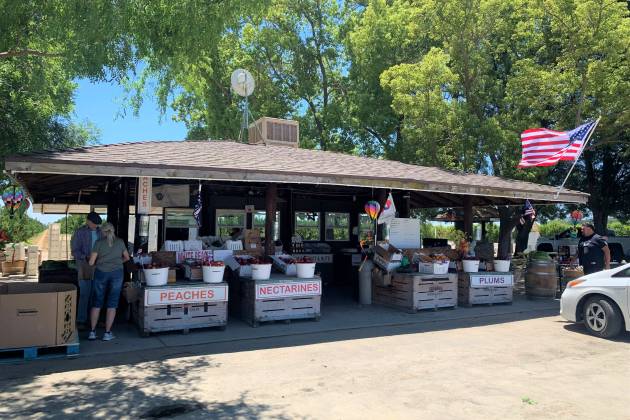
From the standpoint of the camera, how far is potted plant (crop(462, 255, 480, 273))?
1093 centimetres

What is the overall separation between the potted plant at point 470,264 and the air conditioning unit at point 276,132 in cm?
650

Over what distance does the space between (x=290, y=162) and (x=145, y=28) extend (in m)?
3.60

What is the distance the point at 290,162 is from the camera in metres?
9.65

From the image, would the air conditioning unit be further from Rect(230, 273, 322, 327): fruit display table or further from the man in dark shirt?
the man in dark shirt

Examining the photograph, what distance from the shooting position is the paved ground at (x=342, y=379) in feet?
15.4

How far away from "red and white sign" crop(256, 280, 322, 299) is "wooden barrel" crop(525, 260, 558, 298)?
6.64 m

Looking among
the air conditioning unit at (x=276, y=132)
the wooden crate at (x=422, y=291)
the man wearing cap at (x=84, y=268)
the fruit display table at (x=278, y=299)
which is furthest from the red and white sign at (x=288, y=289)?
the air conditioning unit at (x=276, y=132)

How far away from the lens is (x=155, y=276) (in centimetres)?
779

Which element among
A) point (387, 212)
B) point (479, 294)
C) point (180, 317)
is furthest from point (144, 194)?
point (479, 294)

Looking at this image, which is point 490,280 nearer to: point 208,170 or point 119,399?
point 208,170

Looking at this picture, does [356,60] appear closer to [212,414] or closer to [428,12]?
[428,12]

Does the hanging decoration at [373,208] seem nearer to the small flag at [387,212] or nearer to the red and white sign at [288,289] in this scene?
the small flag at [387,212]

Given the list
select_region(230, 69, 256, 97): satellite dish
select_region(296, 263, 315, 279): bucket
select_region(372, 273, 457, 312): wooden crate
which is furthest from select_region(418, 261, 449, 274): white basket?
select_region(230, 69, 256, 97): satellite dish

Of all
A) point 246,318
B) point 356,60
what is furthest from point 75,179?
point 356,60
